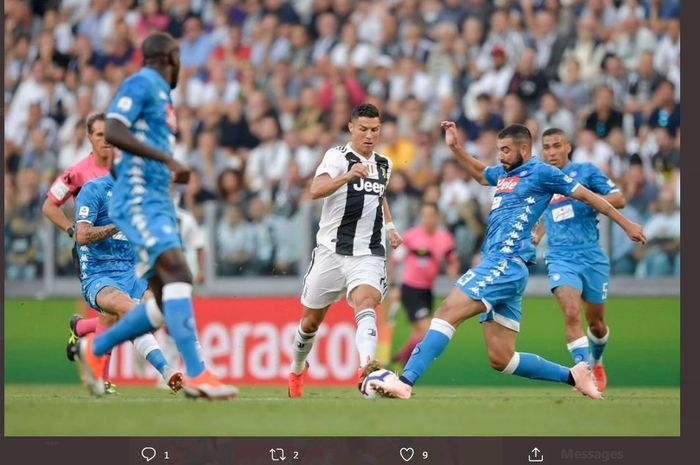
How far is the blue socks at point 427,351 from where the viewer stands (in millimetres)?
11086

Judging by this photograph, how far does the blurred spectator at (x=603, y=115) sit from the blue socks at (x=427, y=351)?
8495 millimetres

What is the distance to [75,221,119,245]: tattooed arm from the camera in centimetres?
1212

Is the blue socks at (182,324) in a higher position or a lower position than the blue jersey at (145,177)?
lower

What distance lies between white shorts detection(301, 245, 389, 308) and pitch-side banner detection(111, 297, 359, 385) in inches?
257

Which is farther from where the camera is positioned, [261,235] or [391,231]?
[261,235]

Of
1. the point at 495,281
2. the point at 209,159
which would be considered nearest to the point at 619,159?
the point at 209,159

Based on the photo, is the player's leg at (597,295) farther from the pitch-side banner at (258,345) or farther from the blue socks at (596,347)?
the pitch-side banner at (258,345)

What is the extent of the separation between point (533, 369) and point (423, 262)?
7.21 m

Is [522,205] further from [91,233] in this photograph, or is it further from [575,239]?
[91,233]

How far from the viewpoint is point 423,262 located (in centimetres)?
1909

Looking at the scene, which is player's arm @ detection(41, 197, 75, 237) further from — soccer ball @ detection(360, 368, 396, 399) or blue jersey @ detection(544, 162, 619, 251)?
blue jersey @ detection(544, 162, 619, 251)

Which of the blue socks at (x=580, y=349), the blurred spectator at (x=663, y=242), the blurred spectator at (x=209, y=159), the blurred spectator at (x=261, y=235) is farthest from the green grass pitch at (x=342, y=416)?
the blurred spectator at (x=209, y=159)

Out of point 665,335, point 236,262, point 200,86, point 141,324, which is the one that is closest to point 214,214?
point 236,262
